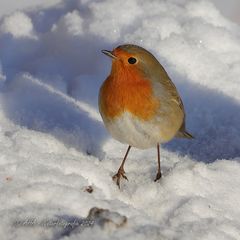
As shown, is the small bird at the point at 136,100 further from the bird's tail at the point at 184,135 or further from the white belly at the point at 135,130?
the bird's tail at the point at 184,135

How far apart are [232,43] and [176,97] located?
1.62 m

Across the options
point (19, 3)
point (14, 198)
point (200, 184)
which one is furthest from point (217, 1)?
point (14, 198)

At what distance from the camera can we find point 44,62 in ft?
16.9

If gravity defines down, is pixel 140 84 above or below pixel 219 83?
above

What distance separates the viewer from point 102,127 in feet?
14.9

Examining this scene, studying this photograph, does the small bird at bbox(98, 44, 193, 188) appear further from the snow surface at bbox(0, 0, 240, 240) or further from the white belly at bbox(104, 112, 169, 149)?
the snow surface at bbox(0, 0, 240, 240)

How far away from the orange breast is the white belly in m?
0.03

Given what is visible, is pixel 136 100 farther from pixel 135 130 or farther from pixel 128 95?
pixel 135 130

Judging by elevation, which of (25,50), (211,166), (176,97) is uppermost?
(176,97)

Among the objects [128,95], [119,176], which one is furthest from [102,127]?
[128,95]

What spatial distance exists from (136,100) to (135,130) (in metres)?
0.18

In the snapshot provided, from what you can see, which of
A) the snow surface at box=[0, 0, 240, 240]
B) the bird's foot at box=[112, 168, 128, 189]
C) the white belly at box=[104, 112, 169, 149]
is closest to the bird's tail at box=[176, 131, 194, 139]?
Answer: the snow surface at box=[0, 0, 240, 240]

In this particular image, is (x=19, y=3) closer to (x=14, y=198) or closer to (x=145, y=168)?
(x=145, y=168)

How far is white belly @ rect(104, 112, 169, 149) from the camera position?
3.65 m
